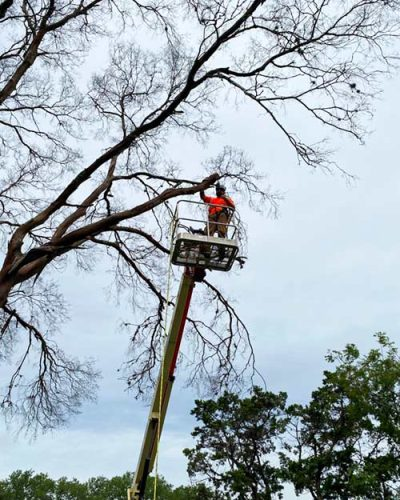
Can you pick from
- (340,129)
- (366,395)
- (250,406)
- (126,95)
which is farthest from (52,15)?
(250,406)

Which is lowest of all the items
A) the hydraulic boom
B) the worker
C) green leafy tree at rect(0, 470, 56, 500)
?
the hydraulic boom

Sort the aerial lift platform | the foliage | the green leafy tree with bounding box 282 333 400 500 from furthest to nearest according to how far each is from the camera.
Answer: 1. the foliage
2. the green leafy tree with bounding box 282 333 400 500
3. the aerial lift platform

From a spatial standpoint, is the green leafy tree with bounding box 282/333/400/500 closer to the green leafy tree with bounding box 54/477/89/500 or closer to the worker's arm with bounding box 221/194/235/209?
the worker's arm with bounding box 221/194/235/209

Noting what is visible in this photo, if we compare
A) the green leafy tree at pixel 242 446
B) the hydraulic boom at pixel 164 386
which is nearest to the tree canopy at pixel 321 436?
the green leafy tree at pixel 242 446

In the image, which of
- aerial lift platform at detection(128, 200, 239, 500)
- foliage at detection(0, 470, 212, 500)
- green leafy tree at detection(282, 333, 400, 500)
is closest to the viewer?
aerial lift platform at detection(128, 200, 239, 500)

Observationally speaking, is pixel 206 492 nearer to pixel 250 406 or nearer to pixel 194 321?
pixel 250 406

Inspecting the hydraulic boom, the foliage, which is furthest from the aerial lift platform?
the foliage

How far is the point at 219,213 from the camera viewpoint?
305 inches

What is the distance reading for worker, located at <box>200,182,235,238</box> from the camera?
25.1 ft

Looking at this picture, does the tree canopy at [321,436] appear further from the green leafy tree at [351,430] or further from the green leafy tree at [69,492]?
the green leafy tree at [69,492]

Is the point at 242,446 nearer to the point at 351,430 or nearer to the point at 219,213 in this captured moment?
the point at 351,430

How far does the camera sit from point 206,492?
26484mm

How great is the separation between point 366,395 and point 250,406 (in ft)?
20.7

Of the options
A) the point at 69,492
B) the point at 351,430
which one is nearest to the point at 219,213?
the point at 351,430
